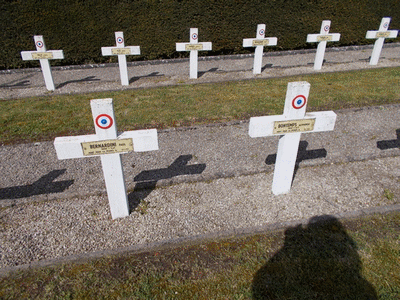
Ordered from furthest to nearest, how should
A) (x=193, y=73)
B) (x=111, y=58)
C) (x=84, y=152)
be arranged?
(x=111, y=58) < (x=193, y=73) < (x=84, y=152)

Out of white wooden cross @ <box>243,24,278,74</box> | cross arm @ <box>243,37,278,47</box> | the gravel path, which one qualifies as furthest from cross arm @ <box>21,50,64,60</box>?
white wooden cross @ <box>243,24,278,74</box>

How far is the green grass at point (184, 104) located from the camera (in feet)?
22.8

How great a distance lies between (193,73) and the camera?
10312 millimetres

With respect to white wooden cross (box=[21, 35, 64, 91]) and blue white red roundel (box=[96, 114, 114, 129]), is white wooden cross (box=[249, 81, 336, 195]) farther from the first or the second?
white wooden cross (box=[21, 35, 64, 91])

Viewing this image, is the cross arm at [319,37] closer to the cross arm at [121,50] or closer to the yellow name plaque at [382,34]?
the yellow name plaque at [382,34]

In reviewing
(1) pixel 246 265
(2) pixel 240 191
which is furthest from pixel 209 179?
(1) pixel 246 265

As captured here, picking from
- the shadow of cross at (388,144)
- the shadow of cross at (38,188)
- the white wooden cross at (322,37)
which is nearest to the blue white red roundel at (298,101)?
the shadow of cross at (388,144)

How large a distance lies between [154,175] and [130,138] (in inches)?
63.0

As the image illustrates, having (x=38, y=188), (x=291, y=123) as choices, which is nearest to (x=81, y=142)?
(x=38, y=188)

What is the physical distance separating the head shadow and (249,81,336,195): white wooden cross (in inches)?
38.7

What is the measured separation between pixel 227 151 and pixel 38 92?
23.4ft

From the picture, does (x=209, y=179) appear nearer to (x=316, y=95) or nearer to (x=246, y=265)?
(x=246, y=265)

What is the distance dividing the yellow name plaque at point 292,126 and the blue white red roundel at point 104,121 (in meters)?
2.08

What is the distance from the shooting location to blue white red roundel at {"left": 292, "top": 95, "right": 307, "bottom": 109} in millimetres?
3643
